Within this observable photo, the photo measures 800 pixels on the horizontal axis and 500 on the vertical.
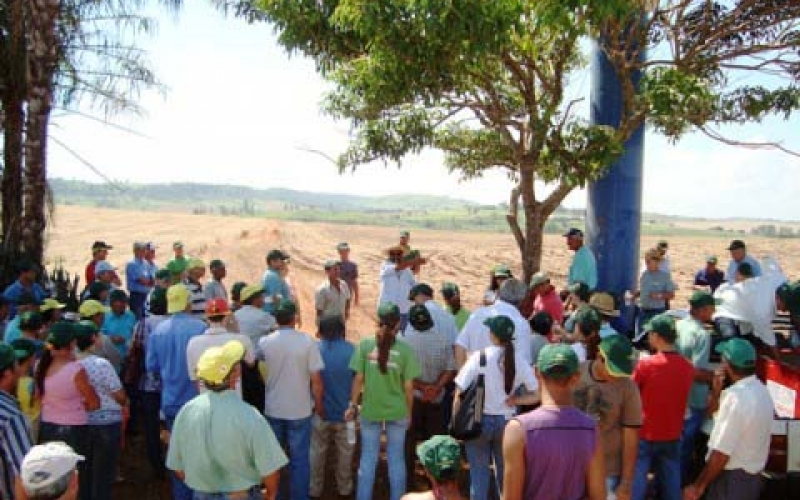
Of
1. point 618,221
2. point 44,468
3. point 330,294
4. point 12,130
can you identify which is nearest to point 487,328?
point 44,468

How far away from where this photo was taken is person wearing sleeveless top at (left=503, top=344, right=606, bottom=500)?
146 inches

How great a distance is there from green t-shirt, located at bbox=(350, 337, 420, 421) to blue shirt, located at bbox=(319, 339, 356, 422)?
15.9 inches

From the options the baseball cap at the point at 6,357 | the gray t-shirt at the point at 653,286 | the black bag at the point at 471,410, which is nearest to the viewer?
the baseball cap at the point at 6,357

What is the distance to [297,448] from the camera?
6.33 metres

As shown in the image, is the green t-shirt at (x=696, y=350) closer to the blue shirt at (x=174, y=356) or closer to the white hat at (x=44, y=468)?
the blue shirt at (x=174, y=356)

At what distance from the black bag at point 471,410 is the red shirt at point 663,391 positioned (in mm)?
1099

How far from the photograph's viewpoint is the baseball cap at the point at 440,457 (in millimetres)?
3445

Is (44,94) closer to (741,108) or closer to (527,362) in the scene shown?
(527,362)

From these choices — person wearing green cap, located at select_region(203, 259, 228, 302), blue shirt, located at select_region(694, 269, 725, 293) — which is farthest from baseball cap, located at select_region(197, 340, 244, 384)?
blue shirt, located at select_region(694, 269, 725, 293)

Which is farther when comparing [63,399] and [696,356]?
[696,356]

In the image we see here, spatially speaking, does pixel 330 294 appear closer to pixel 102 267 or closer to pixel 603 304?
pixel 102 267

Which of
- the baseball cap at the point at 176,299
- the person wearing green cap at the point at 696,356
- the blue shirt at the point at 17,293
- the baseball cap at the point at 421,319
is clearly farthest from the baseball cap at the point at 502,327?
the blue shirt at the point at 17,293

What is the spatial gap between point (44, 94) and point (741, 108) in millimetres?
9175

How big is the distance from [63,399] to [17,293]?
4016mm
